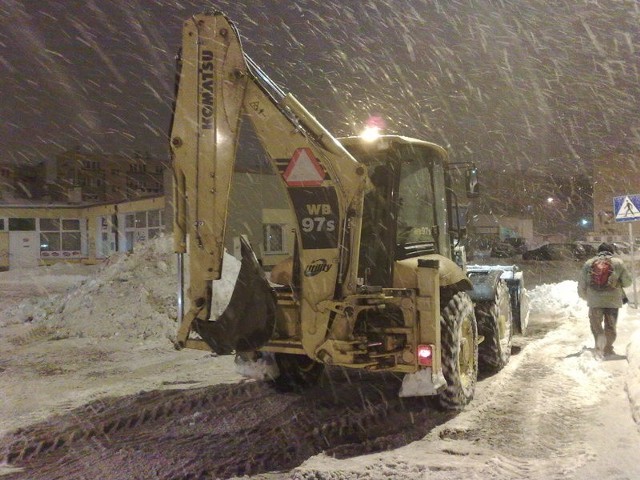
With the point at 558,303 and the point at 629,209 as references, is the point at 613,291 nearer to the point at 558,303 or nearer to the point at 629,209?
the point at 629,209

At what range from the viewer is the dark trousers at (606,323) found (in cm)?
834

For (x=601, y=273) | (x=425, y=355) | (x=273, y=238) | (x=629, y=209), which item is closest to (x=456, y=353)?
(x=425, y=355)

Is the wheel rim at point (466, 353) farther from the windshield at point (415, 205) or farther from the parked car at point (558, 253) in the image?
the parked car at point (558, 253)

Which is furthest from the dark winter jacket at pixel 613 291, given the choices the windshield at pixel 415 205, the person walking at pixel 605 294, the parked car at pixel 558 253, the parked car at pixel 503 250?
the parked car at pixel 503 250

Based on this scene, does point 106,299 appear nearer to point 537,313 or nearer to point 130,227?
point 537,313

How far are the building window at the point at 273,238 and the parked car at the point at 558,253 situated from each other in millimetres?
20856

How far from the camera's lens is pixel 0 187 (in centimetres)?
5869

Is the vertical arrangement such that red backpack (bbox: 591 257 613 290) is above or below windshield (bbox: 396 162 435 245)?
below

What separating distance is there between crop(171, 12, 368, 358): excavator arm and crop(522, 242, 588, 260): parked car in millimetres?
38720

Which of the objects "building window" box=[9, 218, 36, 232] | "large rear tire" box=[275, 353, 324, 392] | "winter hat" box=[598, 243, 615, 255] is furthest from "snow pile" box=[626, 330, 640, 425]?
"building window" box=[9, 218, 36, 232]

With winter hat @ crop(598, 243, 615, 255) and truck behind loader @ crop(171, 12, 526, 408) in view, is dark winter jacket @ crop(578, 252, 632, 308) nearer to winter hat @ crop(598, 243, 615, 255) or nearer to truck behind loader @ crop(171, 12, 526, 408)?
winter hat @ crop(598, 243, 615, 255)

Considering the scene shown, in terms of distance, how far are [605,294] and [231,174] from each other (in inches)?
221

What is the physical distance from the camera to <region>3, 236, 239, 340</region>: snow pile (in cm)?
1120

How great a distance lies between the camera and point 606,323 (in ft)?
27.5
